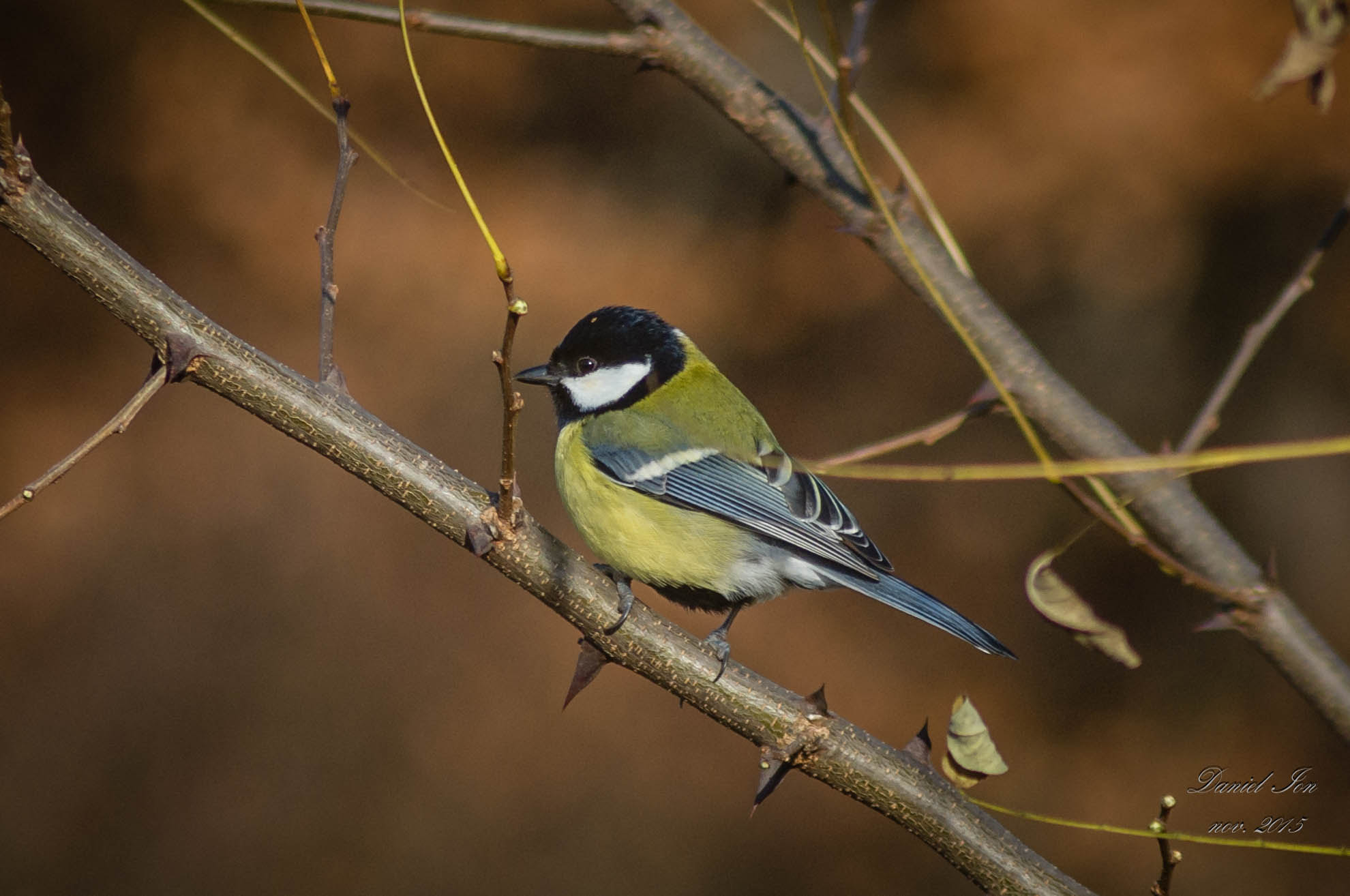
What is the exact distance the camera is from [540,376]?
2.23 meters

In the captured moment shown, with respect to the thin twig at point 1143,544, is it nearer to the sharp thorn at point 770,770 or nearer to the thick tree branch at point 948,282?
the thick tree branch at point 948,282

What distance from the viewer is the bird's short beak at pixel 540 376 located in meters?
2.21

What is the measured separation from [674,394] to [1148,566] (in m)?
1.72

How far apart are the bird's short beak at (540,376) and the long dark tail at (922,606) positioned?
730mm

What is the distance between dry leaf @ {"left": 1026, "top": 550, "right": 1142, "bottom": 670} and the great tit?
2.28 ft

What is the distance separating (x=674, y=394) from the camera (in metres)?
2.33

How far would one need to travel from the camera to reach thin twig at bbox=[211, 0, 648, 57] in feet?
3.98

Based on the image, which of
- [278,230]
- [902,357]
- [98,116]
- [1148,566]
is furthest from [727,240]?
[98,116]

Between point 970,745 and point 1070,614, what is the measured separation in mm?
207

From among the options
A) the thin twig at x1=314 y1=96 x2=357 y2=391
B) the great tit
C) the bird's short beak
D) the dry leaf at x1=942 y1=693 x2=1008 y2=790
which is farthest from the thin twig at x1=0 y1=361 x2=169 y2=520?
the bird's short beak

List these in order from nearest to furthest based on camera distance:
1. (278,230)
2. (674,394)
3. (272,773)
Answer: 1. (674,394)
2. (272,773)
3. (278,230)

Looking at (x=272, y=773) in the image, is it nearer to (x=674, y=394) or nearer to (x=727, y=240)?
(x=674, y=394)
